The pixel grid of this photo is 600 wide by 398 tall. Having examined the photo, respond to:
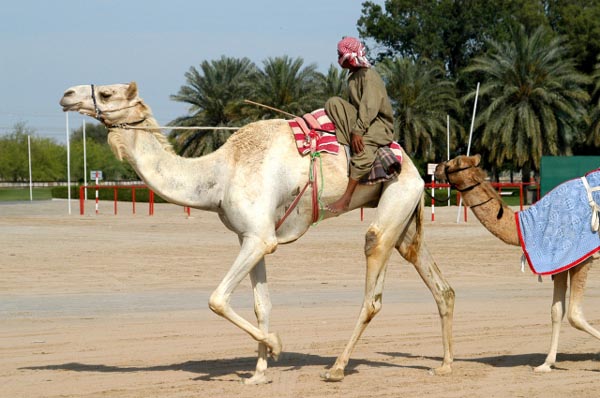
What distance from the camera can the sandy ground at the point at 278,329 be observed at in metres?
8.05

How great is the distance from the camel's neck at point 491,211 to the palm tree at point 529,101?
42760 mm

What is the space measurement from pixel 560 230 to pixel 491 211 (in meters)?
0.62

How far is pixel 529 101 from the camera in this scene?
5194cm

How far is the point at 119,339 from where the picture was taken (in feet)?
34.3

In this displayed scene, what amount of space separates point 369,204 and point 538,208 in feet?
5.02

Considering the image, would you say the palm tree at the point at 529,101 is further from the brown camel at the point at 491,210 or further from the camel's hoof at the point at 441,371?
the camel's hoof at the point at 441,371

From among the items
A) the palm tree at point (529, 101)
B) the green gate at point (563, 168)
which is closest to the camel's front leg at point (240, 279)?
the green gate at point (563, 168)

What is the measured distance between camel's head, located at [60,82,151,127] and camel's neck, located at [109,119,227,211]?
10cm

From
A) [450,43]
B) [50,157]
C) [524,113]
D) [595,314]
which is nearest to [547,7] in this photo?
[450,43]

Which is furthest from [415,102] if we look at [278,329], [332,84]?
[278,329]

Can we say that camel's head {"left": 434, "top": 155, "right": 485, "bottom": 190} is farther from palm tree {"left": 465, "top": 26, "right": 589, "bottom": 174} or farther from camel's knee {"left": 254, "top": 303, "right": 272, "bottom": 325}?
palm tree {"left": 465, "top": 26, "right": 589, "bottom": 174}

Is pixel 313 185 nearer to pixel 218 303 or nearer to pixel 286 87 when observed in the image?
pixel 218 303

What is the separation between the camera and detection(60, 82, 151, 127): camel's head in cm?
815

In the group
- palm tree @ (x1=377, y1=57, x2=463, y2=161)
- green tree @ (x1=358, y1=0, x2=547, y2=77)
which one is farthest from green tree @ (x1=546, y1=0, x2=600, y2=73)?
palm tree @ (x1=377, y1=57, x2=463, y2=161)
